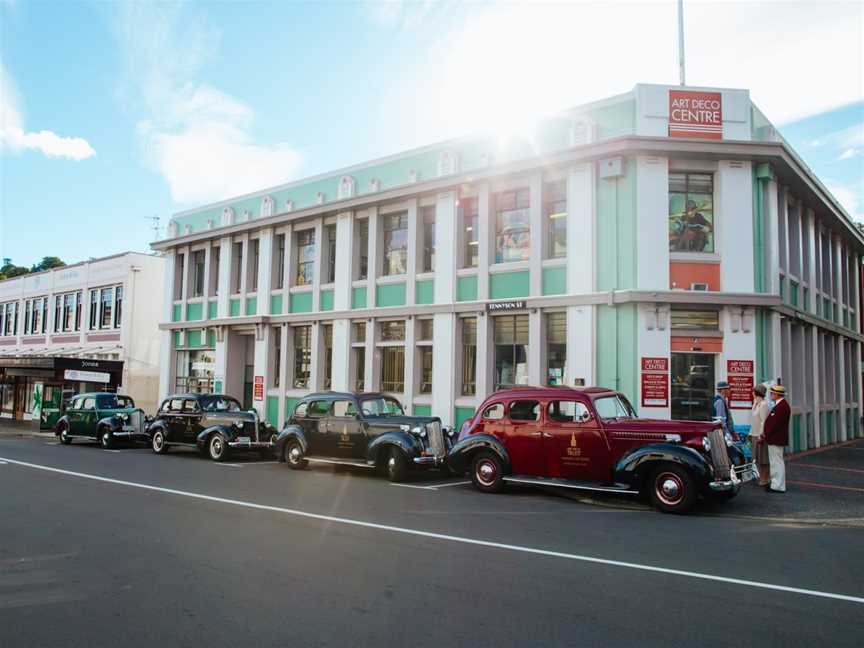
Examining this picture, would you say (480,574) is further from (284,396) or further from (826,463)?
(284,396)

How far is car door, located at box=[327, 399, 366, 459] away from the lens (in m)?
14.3

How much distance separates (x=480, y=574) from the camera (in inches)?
252

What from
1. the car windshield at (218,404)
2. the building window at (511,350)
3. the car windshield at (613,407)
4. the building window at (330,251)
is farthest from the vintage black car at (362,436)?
the building window at (330,251)

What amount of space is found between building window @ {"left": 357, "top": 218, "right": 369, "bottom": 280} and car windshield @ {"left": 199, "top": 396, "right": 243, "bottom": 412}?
583 cm

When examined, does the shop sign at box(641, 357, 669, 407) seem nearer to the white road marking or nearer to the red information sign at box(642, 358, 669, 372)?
the red information sign at box(642, 358, 669, 372)

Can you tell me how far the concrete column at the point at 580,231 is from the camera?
671 inches

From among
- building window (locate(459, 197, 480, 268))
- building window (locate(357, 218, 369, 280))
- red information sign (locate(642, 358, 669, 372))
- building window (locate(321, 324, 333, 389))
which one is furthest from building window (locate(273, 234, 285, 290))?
red information sign (locate(642, 358, 669, 372))

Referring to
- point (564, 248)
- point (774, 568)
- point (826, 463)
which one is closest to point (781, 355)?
point (826, 463)

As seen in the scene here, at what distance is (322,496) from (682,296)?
31.1 ft

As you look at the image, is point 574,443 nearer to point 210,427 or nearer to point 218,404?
point 210,427

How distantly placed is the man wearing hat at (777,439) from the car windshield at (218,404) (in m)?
13.2

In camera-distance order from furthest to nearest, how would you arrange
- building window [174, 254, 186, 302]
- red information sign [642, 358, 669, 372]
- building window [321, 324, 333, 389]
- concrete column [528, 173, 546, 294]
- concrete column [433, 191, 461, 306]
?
1. building window [174, 254, 186, 302]
2. building window [321, 324, 333, 389]
3. concrete column [433, 191, 461, 306]
4. concrete column [528, 173, 546, 294]
5. red information sign [642, 358, 669, 372]

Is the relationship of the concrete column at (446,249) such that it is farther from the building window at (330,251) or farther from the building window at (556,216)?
the building window at (330,251)

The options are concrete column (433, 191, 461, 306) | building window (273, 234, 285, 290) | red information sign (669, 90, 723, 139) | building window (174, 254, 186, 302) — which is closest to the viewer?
red information sign (669, 90, 723, 139)
